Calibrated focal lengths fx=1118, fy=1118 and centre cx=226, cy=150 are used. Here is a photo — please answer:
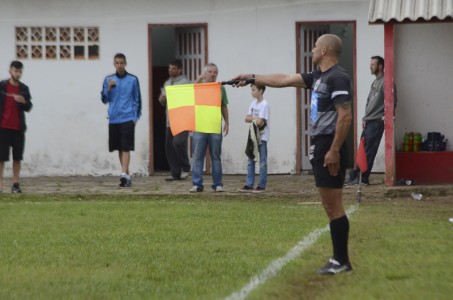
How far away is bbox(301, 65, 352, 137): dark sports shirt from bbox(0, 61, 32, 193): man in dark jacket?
8.19 m

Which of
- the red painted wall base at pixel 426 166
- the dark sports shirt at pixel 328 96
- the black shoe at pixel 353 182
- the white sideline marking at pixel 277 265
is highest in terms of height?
the dark sports shirt at pixel 328 96

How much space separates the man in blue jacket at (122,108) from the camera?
680 inches

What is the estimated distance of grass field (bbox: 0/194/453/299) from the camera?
798 cm

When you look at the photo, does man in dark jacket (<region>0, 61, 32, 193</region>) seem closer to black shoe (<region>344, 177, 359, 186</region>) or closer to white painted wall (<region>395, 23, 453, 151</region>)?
black shoe (<region>344, 177, 359, 186</region>)

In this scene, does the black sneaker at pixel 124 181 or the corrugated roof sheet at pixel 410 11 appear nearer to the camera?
the corrugated roof sheet at pixel 410 11

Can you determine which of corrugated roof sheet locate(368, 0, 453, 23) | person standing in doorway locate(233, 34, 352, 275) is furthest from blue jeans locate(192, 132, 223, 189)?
person standing in doorway locate(233, 34, 352, 275)

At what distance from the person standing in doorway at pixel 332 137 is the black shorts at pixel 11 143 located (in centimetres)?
830

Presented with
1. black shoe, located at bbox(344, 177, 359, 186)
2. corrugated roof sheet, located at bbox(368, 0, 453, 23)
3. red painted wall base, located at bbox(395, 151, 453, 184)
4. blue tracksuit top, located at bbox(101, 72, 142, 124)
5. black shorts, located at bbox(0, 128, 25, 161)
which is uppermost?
corrugated roof sheet, located at bbox(368, 0, 453, 23)

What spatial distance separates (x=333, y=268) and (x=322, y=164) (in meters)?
0.82

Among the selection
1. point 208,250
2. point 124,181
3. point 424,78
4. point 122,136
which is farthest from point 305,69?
point 208,250

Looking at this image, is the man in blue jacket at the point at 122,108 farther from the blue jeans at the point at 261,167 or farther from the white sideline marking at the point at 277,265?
the white sideline marking at the point at 277,265

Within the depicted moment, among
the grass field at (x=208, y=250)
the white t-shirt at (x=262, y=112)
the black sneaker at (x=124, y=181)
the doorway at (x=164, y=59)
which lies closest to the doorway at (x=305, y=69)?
the doorway at (x=164, y=59)

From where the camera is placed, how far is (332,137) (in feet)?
29.0

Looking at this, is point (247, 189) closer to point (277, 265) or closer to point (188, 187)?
A: point (188, 187)
